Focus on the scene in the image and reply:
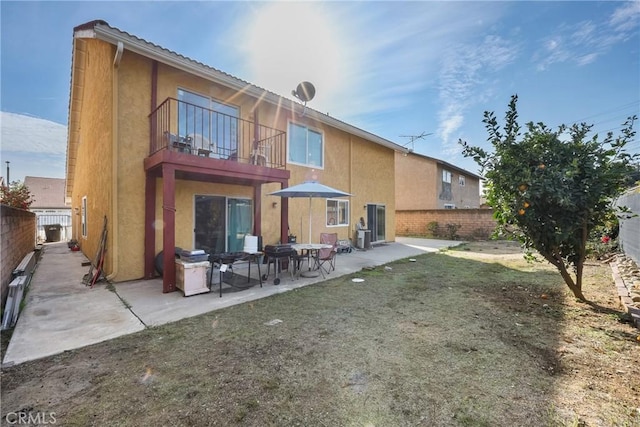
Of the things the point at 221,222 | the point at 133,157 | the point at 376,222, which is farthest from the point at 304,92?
the point at 376,222

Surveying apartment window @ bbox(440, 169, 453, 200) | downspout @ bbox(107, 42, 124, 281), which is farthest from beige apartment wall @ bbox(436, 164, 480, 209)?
downspout @ bbox(107, 42, 124, 281)

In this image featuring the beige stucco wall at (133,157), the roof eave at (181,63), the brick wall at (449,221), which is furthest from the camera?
the brick wall at (449,221)

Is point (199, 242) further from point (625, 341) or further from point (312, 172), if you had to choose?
point (625, 341)

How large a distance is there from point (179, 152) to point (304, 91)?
17.1 ft

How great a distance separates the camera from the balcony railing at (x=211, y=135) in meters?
6.95

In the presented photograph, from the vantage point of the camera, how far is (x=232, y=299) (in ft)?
17.7

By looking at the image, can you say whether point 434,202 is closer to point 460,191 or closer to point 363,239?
point 460,191

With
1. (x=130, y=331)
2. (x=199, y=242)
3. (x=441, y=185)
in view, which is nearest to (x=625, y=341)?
(x=130, y=331)

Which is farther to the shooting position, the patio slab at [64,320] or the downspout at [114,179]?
the downspout at [114,179]

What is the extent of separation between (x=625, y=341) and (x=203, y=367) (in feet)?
16.5

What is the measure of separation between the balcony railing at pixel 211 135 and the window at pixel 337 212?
3.13 meters

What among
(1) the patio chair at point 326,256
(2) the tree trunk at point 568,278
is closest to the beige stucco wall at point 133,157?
(1) the patio chair at point 326,256

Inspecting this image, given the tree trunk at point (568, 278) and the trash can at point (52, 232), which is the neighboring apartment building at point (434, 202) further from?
the trash can at point (52, 232)

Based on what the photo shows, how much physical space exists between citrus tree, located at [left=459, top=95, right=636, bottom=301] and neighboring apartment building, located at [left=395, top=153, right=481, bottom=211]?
16.8 m
